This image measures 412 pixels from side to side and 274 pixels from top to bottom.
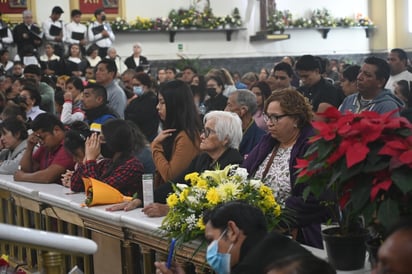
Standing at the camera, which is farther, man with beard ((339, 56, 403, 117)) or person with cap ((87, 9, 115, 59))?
person with cap ((87, 9, 115, 59))

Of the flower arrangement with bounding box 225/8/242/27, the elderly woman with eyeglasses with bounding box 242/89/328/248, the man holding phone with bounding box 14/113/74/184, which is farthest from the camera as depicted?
the flower arrangement with bounding box 225/8/242/27

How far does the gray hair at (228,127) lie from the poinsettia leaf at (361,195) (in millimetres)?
1790

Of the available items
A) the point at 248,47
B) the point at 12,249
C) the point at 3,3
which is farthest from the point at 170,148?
the point at 248,47

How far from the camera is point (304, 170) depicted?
3.38 meters

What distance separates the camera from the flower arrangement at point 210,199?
12.8 ft

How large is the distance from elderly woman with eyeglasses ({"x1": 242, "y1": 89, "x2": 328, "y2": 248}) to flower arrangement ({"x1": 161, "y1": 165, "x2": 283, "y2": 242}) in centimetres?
35

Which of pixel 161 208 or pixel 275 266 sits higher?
pixel 275 266

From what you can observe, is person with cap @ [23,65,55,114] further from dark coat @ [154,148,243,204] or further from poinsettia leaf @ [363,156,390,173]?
poinsettia leaf @ [363,156,390,173]

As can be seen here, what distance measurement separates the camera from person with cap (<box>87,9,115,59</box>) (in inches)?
631

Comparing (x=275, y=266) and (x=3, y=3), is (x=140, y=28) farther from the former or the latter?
(x=275, y=266)

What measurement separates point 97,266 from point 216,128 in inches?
46.8

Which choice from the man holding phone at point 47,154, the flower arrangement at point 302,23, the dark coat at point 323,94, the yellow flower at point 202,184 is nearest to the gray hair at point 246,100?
the dark coat at point 323,94

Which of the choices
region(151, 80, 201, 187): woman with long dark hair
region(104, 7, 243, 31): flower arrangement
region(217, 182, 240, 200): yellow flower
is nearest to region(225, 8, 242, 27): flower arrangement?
region(104, 7, 243, 31): flower arrangement

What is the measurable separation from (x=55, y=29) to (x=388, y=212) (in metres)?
13.0
